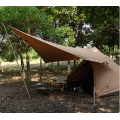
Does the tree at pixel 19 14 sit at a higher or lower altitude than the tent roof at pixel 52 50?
higher

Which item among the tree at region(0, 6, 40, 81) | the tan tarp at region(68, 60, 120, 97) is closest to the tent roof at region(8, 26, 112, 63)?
the tan tarp at region(68, 60, 120, 97)

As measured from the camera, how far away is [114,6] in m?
3.93

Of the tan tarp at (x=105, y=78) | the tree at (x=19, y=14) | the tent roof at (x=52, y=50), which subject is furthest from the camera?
the tree at (x=19, y=14)

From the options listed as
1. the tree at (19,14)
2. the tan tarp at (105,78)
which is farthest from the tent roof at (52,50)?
the tree at (19,14)

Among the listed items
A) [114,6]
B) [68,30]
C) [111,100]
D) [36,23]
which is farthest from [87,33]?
[111,100]

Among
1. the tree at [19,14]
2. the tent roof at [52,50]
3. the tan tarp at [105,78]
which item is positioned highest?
the tree at [19,14]

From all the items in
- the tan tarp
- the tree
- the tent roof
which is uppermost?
the tree

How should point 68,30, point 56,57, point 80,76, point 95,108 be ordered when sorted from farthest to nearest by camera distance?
1. point 68,30
2. point 80,76
3. point 56,57
4. point 95,108

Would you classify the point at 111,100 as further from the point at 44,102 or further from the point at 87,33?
the point at 87,33

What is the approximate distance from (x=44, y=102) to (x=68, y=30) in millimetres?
6441

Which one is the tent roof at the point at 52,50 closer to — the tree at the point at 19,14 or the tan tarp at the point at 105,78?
the tan tarp at the point at 105,78

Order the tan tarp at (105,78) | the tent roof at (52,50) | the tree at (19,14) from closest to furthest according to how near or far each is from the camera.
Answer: the tent roof at (52,50)
the tan tarp at (105,78)
the tree at (19,14)

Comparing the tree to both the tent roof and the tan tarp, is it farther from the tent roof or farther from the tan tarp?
the tan tarp

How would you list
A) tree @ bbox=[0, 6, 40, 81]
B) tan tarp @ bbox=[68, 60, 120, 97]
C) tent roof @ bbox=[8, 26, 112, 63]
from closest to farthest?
tent roof @ bbox=[8, 26, 112, 63], tan tarp @ bbox=[68, 60, 120, 97], tree @ bbox=[0, 6, 40, 81]
